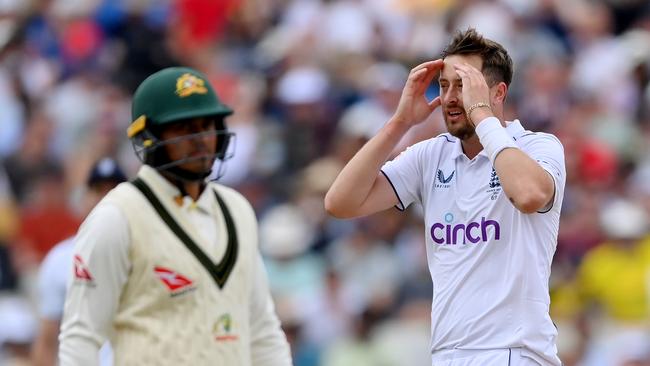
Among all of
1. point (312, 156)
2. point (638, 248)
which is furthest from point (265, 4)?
point (638, 248)

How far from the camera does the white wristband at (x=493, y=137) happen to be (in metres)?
6.16

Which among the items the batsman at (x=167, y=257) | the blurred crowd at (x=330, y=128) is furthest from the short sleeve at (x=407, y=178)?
the blurred crowd at (x=330, y=128)

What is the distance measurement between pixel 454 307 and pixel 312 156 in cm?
745

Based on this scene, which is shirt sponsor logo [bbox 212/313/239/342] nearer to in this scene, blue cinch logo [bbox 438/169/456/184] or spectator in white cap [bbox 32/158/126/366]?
blue cinch logo [bbox 438/169/456/184]

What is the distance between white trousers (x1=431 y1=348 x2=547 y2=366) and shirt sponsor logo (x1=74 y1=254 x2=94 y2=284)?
1772 millimetres

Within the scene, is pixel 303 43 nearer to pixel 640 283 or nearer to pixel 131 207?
pixel 640 283

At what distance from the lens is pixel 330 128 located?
14.0 metres

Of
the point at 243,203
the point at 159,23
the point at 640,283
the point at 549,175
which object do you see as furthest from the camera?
the point at 159,23

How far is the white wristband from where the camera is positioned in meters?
6.16

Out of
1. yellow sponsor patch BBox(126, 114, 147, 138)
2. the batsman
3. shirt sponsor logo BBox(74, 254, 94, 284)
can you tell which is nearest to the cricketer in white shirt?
the batsman

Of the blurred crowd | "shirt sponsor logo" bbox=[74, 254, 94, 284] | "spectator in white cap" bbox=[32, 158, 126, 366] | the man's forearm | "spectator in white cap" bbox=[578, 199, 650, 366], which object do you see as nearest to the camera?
"shirt sponsor logo" bbox=[74, 254, 94, 284]

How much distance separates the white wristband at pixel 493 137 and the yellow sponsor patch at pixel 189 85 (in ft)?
4.24

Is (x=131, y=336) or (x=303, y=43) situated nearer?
(x=131, y=336)

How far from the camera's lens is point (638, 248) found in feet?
38.5
